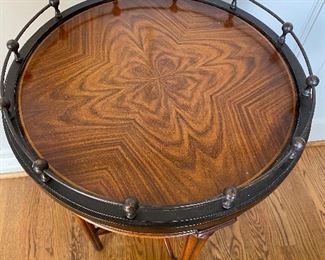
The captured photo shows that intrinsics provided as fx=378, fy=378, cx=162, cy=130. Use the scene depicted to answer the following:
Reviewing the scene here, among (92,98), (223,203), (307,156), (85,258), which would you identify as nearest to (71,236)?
(85,258)

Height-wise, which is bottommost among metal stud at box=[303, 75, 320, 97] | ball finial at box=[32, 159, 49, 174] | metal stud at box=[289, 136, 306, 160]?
ball finial at box=[32, 159, 49, 174]

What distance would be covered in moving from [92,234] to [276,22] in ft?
2.43

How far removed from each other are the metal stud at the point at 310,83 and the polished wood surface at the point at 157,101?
0.08ft

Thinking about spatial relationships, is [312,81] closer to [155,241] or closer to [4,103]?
[4,103]

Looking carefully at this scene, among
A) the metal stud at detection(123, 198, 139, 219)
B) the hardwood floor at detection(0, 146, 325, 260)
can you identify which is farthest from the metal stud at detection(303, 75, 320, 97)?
the hardwood floor at detection(0, 146, 325, 260)

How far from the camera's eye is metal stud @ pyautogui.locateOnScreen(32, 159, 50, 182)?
52cm

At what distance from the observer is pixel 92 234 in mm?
951

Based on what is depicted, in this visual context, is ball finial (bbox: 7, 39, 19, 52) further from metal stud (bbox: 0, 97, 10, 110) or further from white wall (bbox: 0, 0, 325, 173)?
white wall (bbox: 0, 0, 325, 173)

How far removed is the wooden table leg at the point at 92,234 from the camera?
864mm

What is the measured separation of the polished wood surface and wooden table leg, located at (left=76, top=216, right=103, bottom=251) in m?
0.30

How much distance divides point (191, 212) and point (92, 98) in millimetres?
257

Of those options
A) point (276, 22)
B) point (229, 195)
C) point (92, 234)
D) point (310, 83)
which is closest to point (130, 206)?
point (229, 195)

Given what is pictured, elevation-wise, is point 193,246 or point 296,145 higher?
point 296,145

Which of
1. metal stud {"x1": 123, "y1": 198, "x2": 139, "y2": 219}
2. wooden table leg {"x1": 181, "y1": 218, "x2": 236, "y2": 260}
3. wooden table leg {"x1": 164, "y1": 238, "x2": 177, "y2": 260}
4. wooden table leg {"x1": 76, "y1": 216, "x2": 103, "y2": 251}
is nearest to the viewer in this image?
metal stud {"x1": 123, "y1": 198, "x2": 139, "y2": 219}
